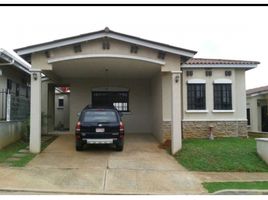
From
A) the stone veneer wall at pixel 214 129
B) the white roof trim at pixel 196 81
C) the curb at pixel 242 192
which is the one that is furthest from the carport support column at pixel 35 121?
the white roof trim at pixel 196 81

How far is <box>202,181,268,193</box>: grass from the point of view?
870cm

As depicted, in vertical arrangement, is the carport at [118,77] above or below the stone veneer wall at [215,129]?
above

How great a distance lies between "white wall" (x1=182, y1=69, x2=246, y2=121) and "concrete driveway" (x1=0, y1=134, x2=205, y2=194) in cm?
429

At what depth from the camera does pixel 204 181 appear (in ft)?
31.2

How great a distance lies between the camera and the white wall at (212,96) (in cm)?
1711

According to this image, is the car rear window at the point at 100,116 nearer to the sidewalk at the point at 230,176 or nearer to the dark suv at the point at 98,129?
the dark suv at the point at 98,129

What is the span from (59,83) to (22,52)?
6374 mm

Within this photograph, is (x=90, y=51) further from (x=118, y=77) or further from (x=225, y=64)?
(x=225, y=64)

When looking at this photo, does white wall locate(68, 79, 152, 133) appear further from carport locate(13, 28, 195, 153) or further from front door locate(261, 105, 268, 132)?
front door locate(261, 105, 268, 132)

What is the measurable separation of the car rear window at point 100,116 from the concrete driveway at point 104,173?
1326mm

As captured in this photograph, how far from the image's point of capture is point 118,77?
18516 millimetres

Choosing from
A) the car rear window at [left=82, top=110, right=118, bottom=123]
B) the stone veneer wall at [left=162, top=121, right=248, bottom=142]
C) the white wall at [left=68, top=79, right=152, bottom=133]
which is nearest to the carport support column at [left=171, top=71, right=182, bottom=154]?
the car rear window at [left=82, top=110, right=118, bottom=123]

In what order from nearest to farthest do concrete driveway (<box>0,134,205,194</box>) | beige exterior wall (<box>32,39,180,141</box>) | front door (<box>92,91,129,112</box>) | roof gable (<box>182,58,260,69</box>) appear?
concrete driveway (<box>0,134,205,194</box>) → beige exterior wall (<box>32,39,180,141</box>) → roof gable (<box>182,58,260,69</box>) → front door (<box>92,91,129,112</box>)

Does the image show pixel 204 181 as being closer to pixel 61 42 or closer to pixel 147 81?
pixel 61 42
